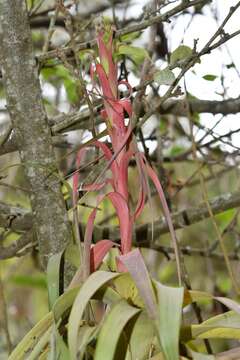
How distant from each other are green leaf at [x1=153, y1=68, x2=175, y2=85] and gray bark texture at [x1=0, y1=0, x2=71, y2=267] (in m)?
0.15

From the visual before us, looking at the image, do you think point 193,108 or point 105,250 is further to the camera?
point 193,108

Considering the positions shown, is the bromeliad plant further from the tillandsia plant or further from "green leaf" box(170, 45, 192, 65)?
"green leaf" box(170, 45, 192, 65)

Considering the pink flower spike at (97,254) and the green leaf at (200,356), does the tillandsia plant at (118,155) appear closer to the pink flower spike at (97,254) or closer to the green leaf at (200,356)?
the pink flower spike at (97,254)

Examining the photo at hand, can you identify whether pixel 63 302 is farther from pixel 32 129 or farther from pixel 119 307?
pixel 32 129

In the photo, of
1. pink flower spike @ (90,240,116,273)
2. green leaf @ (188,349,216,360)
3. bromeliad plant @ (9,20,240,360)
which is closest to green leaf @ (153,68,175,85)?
bromeliad plant @ (9,20,240,360)

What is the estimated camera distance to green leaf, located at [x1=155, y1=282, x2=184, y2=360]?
1.70 feet

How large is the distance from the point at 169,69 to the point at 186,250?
0.69m

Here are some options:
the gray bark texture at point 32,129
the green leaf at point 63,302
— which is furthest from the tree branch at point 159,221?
the green leaf at point 63,302

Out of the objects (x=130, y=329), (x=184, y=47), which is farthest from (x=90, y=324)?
(x=184, y=47)

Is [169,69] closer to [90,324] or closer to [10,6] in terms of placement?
[10,6]

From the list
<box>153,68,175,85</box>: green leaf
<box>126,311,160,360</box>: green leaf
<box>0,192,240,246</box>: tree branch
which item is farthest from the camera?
<box>0,192,240,246</box>: tree branch

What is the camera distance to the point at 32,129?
0.83 metres

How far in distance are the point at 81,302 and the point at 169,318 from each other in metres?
0.08

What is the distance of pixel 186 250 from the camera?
1.45 m
